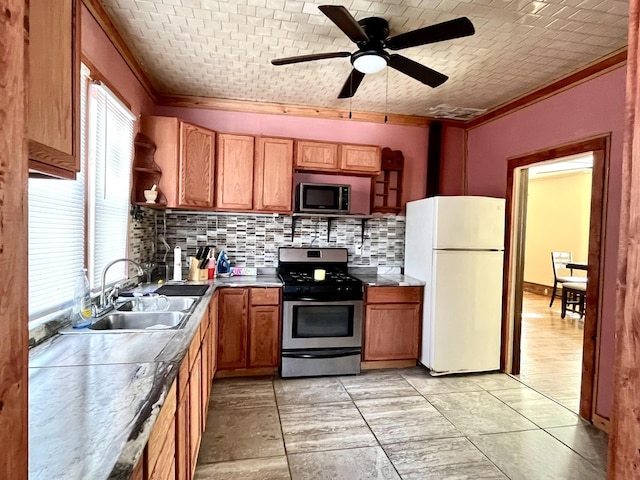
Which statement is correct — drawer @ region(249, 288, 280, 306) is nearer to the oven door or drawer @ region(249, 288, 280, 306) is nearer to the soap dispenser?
the oven door

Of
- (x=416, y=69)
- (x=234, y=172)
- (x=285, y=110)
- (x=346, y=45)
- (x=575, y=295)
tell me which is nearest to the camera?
A: (x=416, y=69)

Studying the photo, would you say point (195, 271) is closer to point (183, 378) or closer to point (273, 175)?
point (273, 175)

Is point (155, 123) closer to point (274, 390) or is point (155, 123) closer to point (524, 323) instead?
point (274, 390)

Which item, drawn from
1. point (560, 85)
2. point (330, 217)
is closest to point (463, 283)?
point (330, 217)

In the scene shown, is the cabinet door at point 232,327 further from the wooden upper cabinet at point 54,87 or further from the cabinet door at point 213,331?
the wooden upper cabinet at point 54,87

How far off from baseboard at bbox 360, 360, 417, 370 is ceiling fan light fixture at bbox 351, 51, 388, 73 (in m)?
2.55

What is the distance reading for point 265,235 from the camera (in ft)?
12.3

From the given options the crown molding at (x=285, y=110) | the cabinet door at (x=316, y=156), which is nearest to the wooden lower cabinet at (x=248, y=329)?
the cabinet door at (x=316, y=156)

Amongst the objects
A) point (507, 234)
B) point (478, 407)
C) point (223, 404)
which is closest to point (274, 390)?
point (223, 404)

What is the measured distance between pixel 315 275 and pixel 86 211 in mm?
1961

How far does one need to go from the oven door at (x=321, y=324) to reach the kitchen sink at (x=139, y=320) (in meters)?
1.20

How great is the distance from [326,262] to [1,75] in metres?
3.36

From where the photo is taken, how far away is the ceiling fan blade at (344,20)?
5.49ft

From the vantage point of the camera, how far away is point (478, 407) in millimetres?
2773
